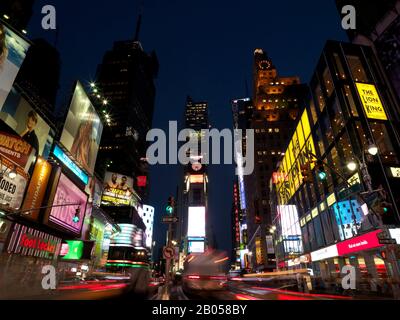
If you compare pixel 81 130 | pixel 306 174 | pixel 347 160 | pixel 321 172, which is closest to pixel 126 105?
pixel 81 130

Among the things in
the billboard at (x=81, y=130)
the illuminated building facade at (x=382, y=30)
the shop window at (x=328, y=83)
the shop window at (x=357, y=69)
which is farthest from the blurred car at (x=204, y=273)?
the illuminated building facade at (x=382, y=30)

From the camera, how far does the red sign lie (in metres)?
21.6

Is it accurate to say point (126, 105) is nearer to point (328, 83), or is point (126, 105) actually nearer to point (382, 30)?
point (328, 83)

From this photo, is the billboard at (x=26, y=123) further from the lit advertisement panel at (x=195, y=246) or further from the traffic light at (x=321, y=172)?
the lit advertisement panel at (x=195, y=246)

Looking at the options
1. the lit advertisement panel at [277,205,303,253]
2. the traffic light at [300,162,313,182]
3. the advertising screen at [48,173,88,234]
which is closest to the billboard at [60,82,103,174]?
the advertising screen at [48,173,88,234]

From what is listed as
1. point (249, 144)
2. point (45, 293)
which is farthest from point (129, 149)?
point (45, 293)

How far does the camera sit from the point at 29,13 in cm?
5353

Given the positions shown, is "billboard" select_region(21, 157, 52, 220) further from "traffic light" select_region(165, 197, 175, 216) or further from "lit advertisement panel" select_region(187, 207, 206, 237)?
"lit advertisement panel" select_region(187, 207, 206, 237)

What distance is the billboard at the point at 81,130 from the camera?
31.9 meters

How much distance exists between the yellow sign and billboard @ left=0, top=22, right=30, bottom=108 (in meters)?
37.6

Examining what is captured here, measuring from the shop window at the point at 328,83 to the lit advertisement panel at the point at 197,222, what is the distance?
267ft

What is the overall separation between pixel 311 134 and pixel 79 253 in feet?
133
